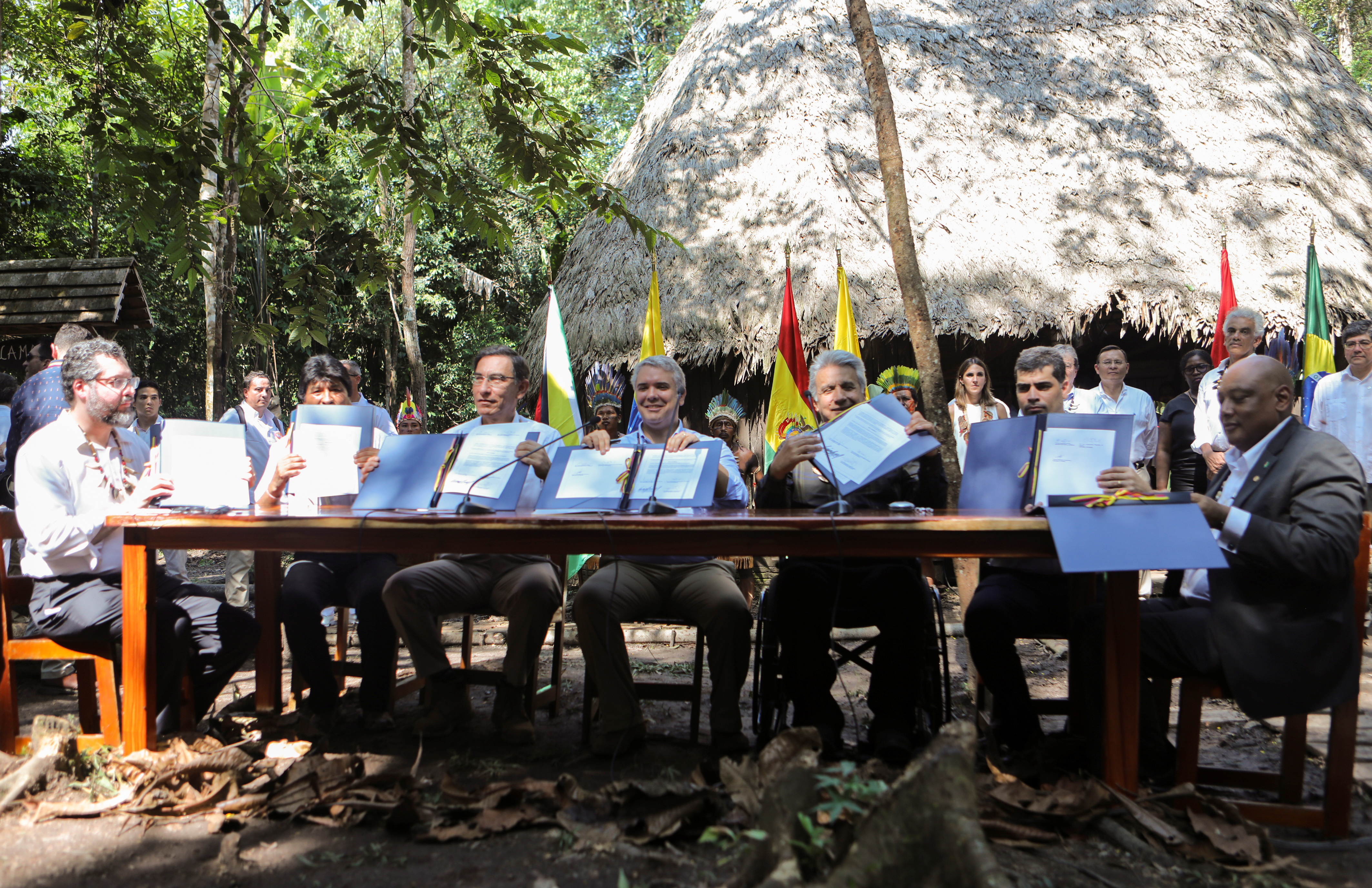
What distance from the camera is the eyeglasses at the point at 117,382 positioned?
141 inches

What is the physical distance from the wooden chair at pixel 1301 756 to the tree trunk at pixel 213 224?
466 centimetres

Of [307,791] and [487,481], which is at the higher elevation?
[487,481]

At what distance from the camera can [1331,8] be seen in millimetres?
19516

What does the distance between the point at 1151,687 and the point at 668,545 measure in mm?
1823

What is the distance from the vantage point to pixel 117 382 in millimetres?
3617

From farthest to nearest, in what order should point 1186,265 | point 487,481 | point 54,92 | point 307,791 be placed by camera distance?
1. point 54,92
2. point 1186,265
3. point 487,481
4. point 307,791

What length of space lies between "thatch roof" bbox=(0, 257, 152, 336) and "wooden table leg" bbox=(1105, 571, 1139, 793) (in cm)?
1076

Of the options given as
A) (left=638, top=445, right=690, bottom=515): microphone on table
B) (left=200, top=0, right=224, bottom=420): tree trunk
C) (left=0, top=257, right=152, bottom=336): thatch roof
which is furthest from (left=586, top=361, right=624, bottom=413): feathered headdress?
(left=0, top=257, right=152, bottom=336): thatch roof

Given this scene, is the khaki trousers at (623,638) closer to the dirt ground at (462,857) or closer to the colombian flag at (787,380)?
the dirt ground at (462,857)

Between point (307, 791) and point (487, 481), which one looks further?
point (487, 481)

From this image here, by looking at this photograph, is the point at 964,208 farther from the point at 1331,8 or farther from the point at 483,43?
the point at 1331,8

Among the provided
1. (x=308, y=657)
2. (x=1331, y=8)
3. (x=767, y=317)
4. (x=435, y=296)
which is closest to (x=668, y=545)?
(x=308, y=657)

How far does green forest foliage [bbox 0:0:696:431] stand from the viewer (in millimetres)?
4633

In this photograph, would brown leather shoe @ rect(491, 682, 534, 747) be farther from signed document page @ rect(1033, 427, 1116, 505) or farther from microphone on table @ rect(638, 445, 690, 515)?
signed document page @ rect(1033, 427, 1116, 505)
